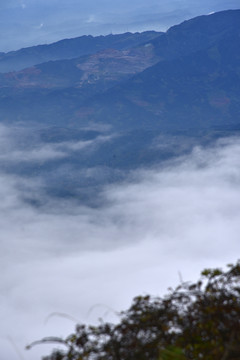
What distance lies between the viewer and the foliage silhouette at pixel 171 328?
5984 mm

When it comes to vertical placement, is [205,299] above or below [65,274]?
Result: below

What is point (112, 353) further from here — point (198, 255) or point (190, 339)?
point (198, 255)

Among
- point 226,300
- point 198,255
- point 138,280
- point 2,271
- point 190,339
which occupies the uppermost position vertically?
point 2,271

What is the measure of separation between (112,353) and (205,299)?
1.60 m

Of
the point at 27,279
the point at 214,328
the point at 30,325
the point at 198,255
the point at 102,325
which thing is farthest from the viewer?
the point at 198,255

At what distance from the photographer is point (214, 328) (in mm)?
5969

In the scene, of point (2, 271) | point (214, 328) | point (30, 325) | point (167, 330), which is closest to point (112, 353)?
point (167, 330)

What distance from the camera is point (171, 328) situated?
21.1 ft

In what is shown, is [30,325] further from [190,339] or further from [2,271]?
[190,339]

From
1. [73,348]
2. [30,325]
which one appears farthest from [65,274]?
[73,348]

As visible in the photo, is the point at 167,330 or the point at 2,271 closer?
the point at 167,330

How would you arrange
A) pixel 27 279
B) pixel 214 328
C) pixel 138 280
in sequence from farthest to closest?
1. pixel 27 279
2. pixel 138 280
3. pixel 214 328

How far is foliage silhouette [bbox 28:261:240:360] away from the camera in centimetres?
598

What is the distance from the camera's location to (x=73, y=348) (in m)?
6.26
